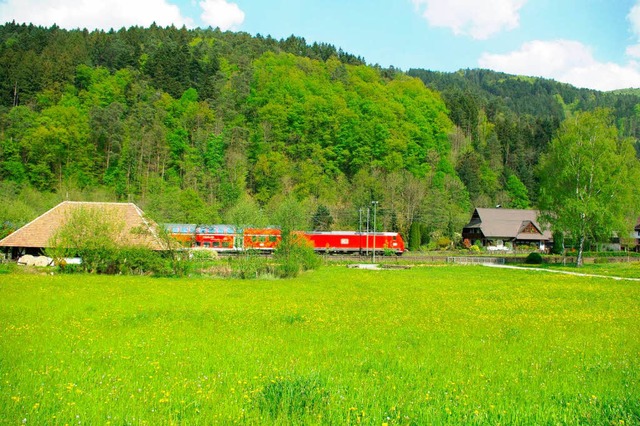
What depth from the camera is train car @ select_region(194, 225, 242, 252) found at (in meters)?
64.8

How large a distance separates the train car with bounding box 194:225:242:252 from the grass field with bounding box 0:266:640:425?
4444cm

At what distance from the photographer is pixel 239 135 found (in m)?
106

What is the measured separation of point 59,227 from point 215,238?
25.7 metres

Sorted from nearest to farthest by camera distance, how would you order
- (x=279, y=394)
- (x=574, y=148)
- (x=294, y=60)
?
(x=279, y=394)
(x=574, y=148)
(x=294, y=60)

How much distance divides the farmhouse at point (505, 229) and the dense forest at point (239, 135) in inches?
148

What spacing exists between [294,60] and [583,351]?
431 ft

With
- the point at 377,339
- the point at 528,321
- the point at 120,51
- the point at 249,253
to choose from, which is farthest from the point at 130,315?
the point at 120,51

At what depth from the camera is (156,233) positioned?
39438mm

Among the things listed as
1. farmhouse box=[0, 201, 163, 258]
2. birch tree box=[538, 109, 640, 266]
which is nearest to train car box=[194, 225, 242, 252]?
farmhouse box=[0, 201, 163, 258]

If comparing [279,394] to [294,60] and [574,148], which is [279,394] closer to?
[574,148]

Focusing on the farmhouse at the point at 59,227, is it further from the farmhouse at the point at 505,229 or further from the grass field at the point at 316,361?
the farmhouse at the point at 505,229

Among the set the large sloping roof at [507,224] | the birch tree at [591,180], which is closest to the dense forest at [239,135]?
the large sloping roof at [507,224]

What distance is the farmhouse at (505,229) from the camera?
285ft

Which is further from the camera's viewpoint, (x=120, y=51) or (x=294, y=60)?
(x=294, y=60)
